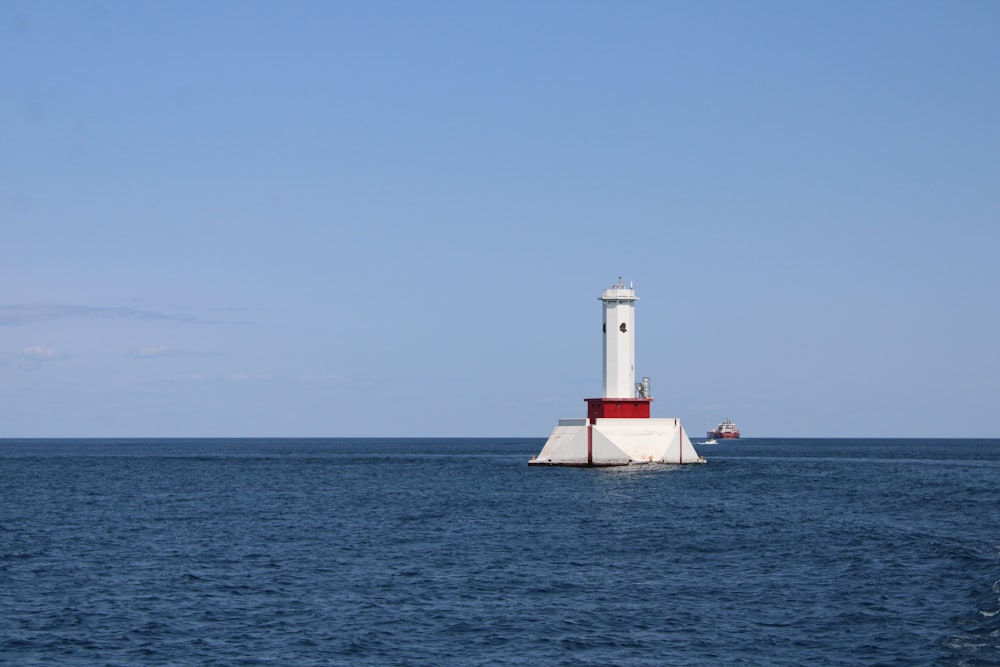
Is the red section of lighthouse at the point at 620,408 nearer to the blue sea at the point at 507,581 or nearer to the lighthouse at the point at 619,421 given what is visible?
the lighthouse at the point at 619,421

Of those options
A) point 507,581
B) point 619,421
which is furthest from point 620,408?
point 507,581

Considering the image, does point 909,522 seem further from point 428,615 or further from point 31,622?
point 31,622

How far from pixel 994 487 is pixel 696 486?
852 inches

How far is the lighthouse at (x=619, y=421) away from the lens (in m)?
80.8

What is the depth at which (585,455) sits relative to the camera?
81938mm

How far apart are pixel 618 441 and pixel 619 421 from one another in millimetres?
1513

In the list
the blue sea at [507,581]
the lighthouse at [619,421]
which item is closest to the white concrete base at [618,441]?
the lighthouse at [619,421]

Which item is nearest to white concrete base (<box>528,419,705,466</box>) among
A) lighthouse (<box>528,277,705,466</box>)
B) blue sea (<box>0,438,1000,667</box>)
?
lighthouse (<box>528,277,705,466</box>)

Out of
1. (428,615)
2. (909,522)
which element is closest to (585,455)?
(909,522)

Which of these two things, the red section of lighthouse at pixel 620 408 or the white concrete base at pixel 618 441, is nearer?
the white concrete base at pixel 618 441

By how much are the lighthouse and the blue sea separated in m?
18.2

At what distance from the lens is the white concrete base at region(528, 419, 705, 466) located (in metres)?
80.5

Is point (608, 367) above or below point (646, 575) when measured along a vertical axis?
above

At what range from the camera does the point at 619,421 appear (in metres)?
80.8
